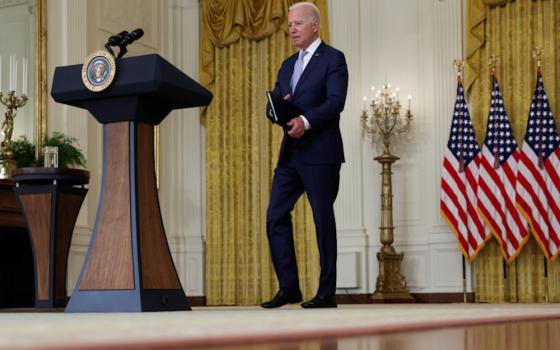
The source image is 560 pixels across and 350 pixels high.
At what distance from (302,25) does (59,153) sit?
2.77 m

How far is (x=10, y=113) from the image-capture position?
268 inches

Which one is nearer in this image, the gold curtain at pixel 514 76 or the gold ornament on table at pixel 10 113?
the gold ornament on table at pixel 10 113

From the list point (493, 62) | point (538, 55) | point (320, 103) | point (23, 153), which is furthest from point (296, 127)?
point (493, 62)

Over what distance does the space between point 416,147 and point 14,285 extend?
3.57 metres

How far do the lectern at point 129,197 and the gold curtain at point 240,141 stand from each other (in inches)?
190

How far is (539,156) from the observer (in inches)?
277

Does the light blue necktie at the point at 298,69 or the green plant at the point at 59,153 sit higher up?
the light blue necktie at the point at 298,69

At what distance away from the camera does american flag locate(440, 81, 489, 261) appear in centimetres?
730

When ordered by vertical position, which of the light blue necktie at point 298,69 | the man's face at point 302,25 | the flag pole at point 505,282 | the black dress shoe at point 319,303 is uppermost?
the man's face at point 302,25

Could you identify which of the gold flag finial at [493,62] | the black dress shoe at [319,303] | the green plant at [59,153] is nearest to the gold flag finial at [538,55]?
the gold flag finial at [493,62]

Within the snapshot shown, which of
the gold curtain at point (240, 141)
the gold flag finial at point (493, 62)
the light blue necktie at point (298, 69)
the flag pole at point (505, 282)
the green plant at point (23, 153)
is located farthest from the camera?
the gold curtain at point (240, 141)

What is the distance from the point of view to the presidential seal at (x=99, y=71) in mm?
3404

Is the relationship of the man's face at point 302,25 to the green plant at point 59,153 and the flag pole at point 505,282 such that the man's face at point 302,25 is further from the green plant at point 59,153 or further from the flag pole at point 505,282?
the flag pole at point 505,282

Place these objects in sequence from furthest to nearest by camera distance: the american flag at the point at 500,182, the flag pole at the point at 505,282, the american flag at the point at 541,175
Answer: the flag pole at the point at 505,282 → the american flag at the point at 500,182 → the american flag at the point at 541,175
